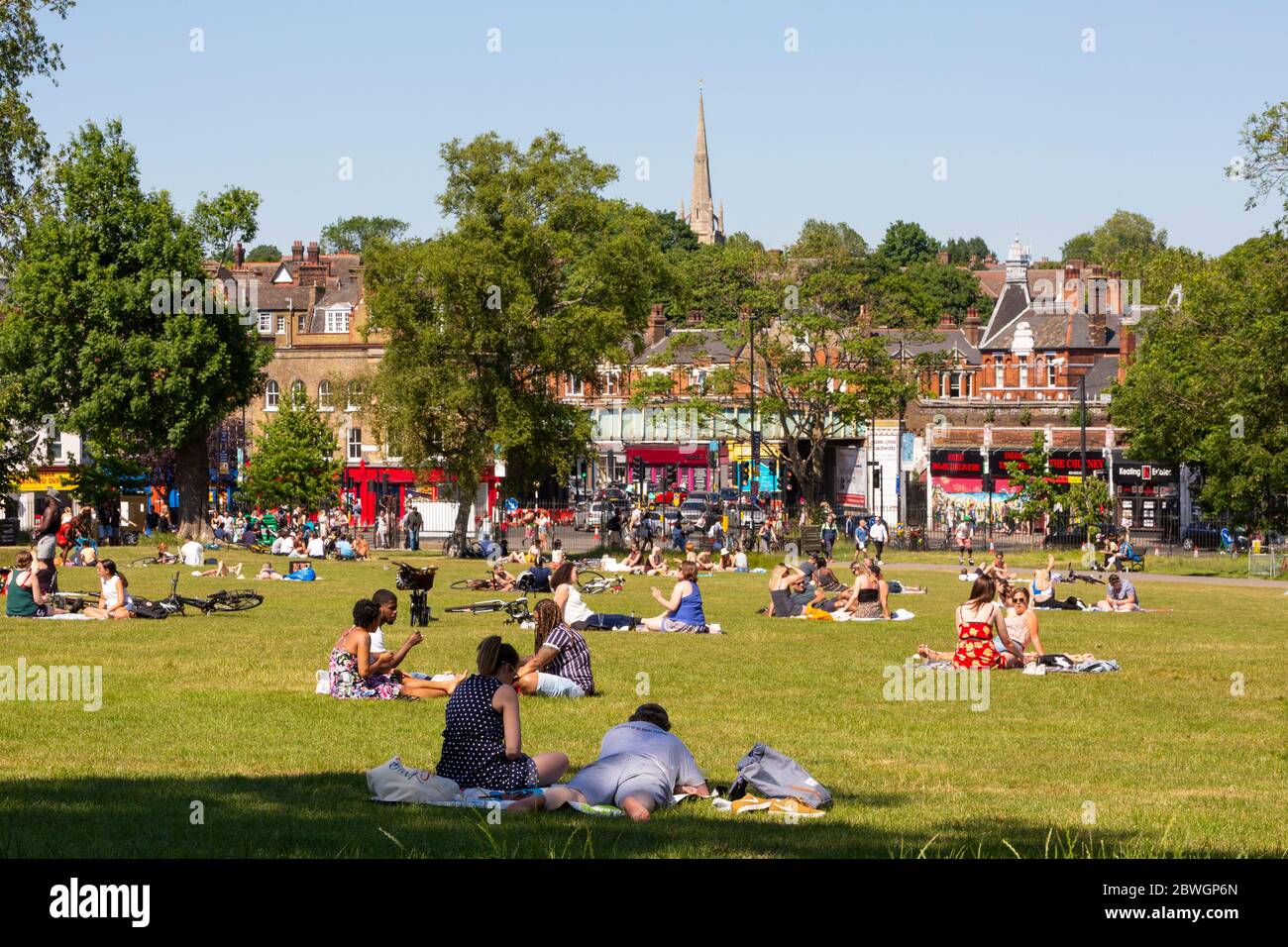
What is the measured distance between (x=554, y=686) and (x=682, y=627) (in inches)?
349

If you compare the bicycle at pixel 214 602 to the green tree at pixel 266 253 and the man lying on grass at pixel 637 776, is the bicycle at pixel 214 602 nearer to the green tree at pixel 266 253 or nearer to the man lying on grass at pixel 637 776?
the man lying on grass at pixel 637 776

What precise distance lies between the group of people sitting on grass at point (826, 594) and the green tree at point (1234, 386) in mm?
16764

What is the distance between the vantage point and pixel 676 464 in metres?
100

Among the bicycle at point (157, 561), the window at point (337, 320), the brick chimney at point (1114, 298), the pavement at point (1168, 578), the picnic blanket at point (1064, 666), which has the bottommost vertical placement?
the pavement at point (1168, 578)

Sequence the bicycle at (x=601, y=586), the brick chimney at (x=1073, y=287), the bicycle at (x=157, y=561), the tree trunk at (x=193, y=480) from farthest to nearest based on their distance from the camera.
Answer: the brick chimney at (x=1073, y=287) → the tree trunk at (x=193, y=480) → the bicycle at (x=157, y=561) → the bicycle at (x=601, y=586)

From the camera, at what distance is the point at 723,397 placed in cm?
8312

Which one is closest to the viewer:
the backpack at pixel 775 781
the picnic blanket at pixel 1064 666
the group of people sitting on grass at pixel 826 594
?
the backpack at pixel 775 781

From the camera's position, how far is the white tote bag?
11.4 m

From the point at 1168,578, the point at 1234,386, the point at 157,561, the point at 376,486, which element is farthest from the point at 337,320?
the point at 1234,386

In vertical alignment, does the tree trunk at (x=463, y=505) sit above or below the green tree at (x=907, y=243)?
below

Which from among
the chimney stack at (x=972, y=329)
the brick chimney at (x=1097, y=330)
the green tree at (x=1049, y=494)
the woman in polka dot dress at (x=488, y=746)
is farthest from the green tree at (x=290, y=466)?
the woman in polka dot dress at (x=488, y=746)

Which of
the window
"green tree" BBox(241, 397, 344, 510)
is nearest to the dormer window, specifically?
the window

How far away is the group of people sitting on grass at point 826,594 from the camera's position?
29078 millimetres
